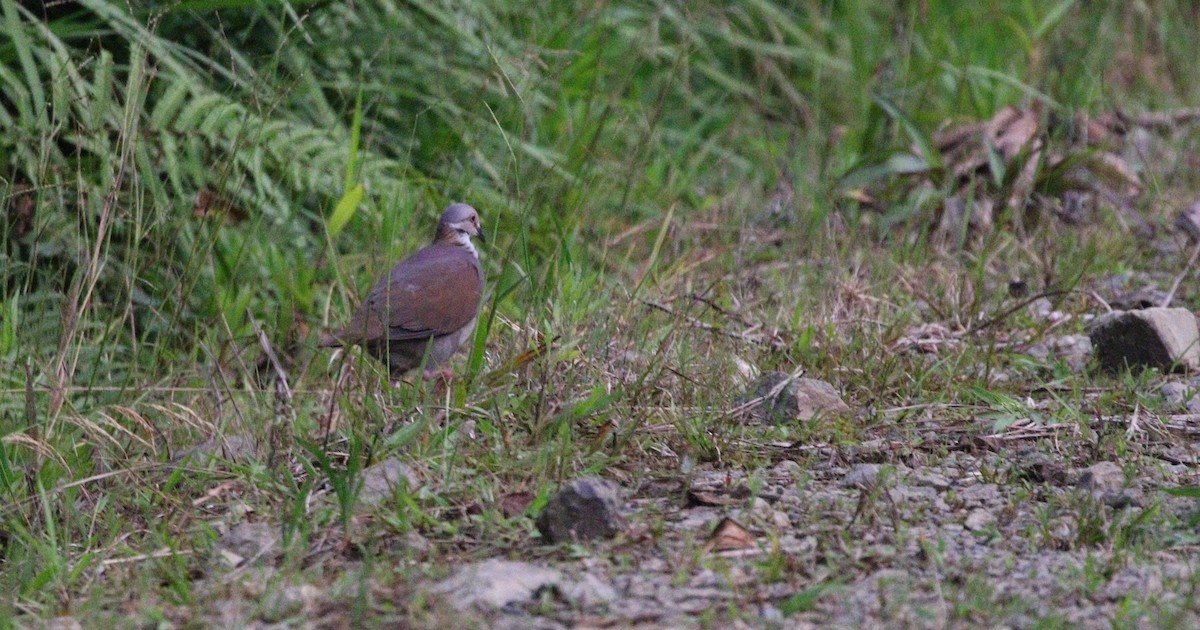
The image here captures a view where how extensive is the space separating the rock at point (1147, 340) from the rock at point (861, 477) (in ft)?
4.06

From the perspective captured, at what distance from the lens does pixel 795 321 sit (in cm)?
450

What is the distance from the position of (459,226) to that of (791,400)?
5.29 ft

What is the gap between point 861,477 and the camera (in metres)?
3.35

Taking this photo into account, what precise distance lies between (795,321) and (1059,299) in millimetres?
916

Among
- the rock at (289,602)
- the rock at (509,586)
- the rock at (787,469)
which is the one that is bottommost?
the rock at (787,469)

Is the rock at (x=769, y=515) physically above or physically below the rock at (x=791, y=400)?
above

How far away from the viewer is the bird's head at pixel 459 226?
495 cm

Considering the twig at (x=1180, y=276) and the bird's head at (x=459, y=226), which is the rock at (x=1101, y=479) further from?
the bird's head at (x=459, y=226)

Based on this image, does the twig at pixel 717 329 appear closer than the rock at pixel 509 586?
No

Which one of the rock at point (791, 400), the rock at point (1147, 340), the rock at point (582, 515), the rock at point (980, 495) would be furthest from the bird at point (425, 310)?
the rock at point (1147, 340)

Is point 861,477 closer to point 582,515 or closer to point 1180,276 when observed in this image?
point 582,515

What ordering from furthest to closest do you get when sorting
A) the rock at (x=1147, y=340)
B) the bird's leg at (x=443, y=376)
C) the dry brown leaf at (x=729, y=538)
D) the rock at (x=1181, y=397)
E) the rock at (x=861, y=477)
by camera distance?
the rock at (x=1147, y=340) → the rock at (x=1181, y=397) → the bird's leg at (x=443, y=376) → the rock at (x=861, y=477) → the dry brown leaf at (x=729, y=538)

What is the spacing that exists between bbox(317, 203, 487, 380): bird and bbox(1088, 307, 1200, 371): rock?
1895mm

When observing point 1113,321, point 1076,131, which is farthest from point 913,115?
point 1113,321
